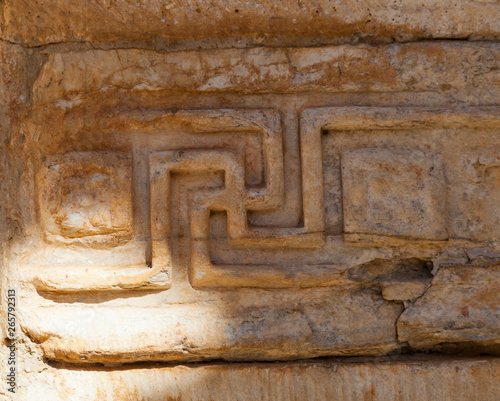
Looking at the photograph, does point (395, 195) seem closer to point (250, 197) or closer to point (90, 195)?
point (250, 197)

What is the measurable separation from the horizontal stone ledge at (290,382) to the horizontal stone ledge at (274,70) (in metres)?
0.86

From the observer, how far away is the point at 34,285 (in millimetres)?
1459

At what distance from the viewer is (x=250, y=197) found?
1435mm

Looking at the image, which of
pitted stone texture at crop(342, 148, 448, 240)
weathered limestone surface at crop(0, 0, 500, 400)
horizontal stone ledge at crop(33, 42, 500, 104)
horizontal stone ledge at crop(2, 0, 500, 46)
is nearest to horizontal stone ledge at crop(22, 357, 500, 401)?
weathered limestone surface at crop(0, 0, 500, 400)

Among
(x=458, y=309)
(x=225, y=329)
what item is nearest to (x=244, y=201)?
(x=225, y=329)

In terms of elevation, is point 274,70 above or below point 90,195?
above

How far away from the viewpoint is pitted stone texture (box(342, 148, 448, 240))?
1.42 metres

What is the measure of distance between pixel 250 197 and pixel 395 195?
17.4 inches

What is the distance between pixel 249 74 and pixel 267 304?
718 mm

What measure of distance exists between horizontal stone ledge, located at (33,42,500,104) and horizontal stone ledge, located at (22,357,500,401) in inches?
33.7

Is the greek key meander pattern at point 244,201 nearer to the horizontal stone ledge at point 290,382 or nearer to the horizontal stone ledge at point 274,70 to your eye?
the horizontal stone ledge at point 274,70

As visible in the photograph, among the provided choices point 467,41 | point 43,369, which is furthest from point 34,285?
point 467,41

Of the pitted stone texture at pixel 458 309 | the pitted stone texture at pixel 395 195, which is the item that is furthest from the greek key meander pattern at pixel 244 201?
the pitted stone texture at pixel 458 309

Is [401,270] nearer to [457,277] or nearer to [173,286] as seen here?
[457,277]
